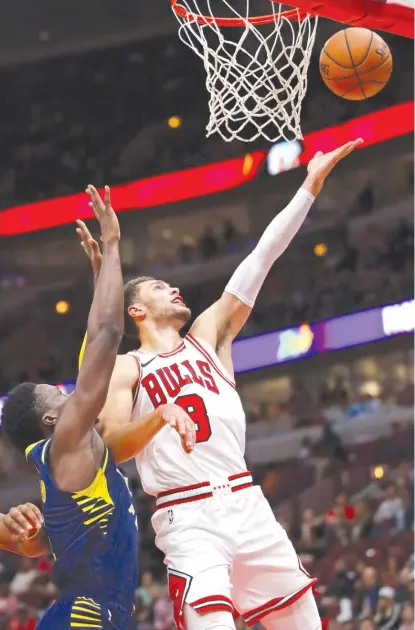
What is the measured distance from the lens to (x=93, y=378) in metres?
4.10

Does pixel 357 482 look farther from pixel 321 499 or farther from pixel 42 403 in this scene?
pixel 42 403

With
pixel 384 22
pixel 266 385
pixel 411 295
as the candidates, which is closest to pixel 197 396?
pixel 384 22

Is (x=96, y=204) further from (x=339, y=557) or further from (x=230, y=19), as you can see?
(x=339, y=557)

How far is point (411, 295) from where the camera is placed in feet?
56.4

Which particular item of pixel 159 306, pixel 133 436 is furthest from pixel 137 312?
pixel 133 436

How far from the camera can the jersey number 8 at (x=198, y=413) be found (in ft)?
17.2

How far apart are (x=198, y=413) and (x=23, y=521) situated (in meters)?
1.32

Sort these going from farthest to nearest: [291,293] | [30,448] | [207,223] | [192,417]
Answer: [207,223], [291,293], [192,417], [30,448]

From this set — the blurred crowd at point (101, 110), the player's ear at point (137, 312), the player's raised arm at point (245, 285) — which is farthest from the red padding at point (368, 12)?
the blurred crowd at point (101, 110)

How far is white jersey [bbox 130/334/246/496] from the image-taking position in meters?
5.23

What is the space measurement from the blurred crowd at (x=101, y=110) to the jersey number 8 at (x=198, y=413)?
1347 cm

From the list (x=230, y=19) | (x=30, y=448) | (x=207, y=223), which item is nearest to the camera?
(x=30, y=448)

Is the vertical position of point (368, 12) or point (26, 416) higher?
point (368, 12)

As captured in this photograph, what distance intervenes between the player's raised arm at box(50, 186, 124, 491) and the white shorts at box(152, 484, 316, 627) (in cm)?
103
